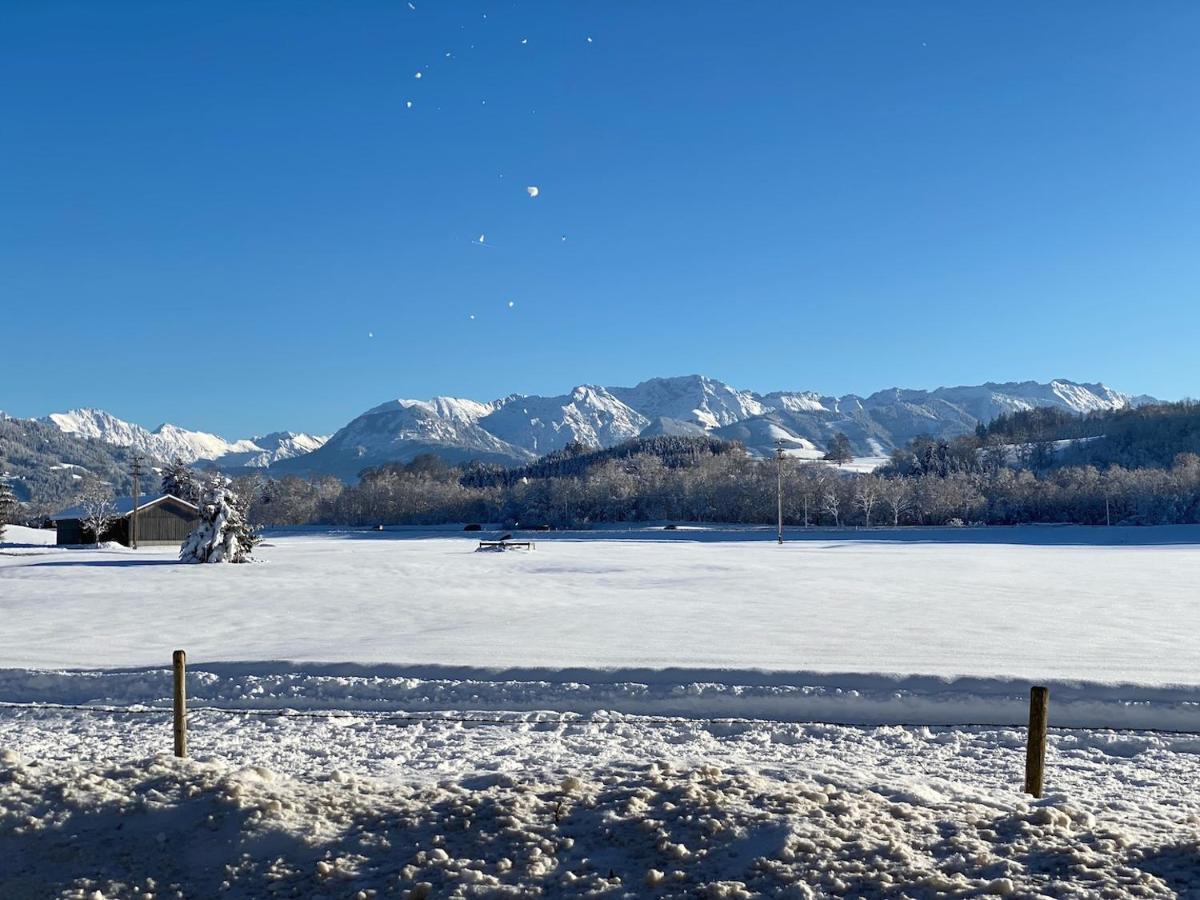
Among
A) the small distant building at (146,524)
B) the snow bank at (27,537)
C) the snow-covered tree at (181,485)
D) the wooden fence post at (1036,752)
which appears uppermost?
the snow-covered tree at (181,485)

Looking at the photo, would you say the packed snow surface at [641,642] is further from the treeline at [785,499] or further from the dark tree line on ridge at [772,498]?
the treeline at [785,499]

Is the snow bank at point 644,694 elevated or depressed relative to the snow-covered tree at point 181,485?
depressed

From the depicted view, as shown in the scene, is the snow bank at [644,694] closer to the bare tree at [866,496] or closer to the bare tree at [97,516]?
the bare tree at [97,516]

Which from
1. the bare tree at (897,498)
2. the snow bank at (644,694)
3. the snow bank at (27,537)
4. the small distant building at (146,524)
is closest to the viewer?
the snow bank at (644,694)

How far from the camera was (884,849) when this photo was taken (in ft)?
20.2

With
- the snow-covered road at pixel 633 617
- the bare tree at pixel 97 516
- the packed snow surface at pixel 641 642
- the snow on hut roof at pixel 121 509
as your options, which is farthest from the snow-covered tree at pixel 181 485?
the packed snow surface at pixel 641 642

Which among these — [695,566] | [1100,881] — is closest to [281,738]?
[1100,881]

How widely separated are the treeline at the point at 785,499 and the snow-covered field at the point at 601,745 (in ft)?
300

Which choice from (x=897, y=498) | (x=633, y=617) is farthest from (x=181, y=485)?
(x=633, y=617)

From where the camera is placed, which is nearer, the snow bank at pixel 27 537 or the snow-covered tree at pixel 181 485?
the snow bank at pixel 27 537

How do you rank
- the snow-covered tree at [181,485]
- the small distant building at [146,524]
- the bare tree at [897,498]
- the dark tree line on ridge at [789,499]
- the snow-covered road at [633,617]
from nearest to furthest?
the snow-covered road at [633,617] → the small distant building at [146,524] → the snow-covered tree at [181,485] → the dark tree line on ridge at [789,499] → the bare tree at [897,498]

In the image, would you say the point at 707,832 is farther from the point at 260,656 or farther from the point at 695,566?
the point at 695,566

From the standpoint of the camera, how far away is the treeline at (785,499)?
358 ft

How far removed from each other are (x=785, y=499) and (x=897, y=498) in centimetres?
1473
